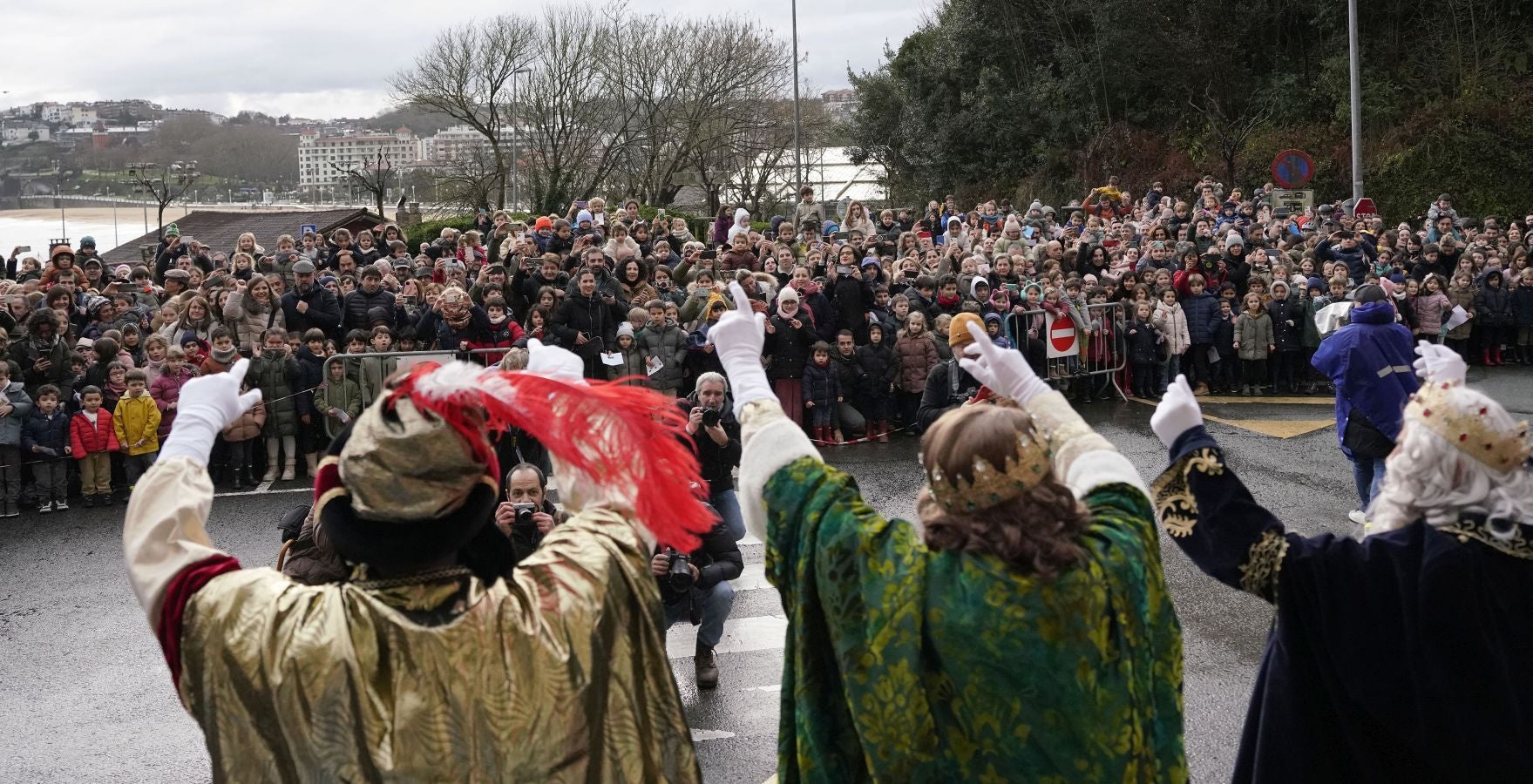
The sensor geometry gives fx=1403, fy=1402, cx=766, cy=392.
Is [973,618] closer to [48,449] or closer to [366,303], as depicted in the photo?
[48,449]

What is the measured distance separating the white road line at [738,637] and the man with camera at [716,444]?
58cm

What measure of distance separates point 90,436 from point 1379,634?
1072 cm

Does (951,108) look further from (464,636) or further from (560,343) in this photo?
(464,636)

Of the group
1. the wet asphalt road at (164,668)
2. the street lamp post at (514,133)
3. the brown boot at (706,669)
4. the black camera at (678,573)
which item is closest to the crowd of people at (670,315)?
the wet asphalt road at (164,668)

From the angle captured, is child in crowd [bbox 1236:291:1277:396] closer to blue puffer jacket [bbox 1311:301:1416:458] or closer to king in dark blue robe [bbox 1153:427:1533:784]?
blue puffer jacket [bbox 1311:301:1416:458]

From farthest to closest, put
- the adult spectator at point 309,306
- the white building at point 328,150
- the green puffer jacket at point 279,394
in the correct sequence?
the white building at point 328,150
the adult spectator at point 309,306
the green puffer jacket at point 279,394

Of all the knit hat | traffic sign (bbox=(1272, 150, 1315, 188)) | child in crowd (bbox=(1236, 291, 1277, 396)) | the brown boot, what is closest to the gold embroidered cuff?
the knit hat

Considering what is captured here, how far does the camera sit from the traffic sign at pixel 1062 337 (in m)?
15.3

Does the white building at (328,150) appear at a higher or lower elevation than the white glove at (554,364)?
higher

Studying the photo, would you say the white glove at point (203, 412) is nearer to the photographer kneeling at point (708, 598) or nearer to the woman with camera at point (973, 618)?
the woman with camera at point (973, 618)

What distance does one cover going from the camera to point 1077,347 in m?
15.6

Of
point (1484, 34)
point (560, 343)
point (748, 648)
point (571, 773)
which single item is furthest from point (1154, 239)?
point (1484, 34)

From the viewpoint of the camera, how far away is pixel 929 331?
14336 mm

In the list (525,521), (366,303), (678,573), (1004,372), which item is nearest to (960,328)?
(1004,372)
